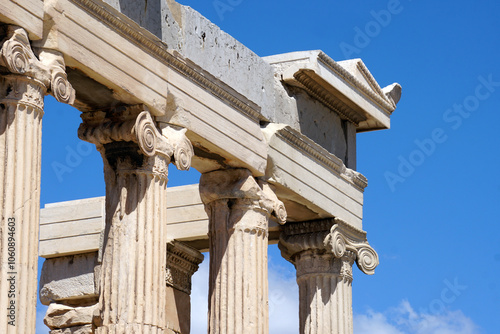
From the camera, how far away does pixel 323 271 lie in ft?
69.7

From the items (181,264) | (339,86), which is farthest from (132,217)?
(181,264)

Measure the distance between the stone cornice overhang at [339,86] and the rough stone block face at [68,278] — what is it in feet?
16.4

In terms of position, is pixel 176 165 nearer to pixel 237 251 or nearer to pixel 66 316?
pixel 237 251

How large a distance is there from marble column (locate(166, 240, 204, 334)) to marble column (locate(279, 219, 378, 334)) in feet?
7.00

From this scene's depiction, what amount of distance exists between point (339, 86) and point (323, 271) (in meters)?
2.92

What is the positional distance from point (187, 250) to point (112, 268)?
6.44m

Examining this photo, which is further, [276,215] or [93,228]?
[93,228]

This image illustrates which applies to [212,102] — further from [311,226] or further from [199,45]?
[311,226]

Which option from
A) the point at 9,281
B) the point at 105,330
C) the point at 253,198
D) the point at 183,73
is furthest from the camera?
the point at 253,198

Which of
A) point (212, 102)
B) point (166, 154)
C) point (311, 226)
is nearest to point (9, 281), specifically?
point (166, 154)

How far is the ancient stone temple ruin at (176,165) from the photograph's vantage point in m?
14.6

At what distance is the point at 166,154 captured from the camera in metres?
17.1

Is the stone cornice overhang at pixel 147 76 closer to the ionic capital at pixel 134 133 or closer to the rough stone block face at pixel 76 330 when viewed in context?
the ionic capital at pixel 134 133

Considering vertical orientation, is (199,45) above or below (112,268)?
above
